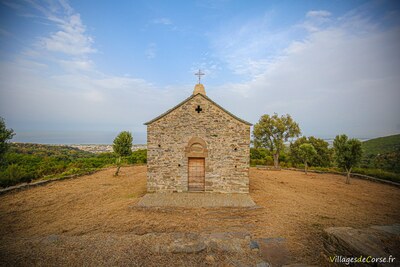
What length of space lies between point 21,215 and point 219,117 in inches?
458

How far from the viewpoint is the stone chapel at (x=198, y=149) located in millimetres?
10703

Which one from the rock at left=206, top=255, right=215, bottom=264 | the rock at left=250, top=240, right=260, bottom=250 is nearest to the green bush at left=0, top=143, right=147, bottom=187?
the rock at left=206, top=255, right=215, bottom=264

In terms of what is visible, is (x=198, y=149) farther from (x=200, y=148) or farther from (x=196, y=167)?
(x=196, y=167)

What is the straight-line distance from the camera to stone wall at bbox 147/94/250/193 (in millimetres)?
10695

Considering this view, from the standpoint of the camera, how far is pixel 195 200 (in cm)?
950

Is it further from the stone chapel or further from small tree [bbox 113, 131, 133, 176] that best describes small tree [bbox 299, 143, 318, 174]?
small tree [bbox 113, 131, 133, 176]

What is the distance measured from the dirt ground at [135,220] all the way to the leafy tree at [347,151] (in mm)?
2815

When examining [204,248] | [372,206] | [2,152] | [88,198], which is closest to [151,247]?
[204,248]

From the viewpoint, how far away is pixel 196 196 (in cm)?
1013

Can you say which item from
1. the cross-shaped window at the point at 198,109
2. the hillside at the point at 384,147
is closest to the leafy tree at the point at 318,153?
the hillside at the point at 384,147

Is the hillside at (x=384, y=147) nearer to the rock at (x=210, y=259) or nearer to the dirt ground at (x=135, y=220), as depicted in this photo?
the dirt ground at (x=135, y=220)

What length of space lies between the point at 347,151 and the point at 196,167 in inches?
542

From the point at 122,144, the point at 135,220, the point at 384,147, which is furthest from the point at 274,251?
the point at 384,147

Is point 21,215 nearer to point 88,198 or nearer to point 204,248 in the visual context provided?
point 88,198
